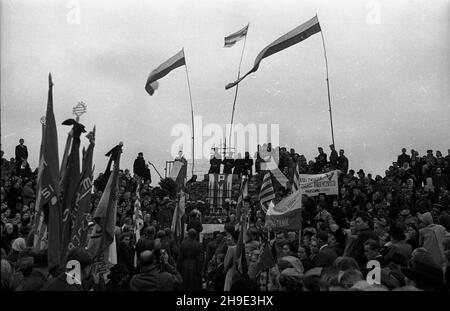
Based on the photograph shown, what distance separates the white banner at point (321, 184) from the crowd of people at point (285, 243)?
271mm

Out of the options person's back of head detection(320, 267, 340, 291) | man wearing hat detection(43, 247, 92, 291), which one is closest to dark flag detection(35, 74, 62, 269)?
man wearing hat detection(43, 247, 92, 291)

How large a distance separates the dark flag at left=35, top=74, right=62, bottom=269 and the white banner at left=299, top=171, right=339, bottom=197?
9892mm

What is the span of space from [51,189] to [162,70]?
13.1 m

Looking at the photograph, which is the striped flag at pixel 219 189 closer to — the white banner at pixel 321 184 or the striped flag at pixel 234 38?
the striped flag at pixel 234 38

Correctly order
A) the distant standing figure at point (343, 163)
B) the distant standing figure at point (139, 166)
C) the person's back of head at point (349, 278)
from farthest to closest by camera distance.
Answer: the distant standing figure at point (139, 166)
the distant standing figure at point (343, 163)
the person's back of head at point (349, 278)

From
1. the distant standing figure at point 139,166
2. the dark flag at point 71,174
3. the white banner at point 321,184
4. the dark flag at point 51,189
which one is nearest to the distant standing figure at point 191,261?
the dark flag at point 71,174

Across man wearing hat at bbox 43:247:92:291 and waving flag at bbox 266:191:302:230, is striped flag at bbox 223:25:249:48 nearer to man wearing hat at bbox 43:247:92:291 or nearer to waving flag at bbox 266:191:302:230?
waving flag at bbox 266:191:302:230

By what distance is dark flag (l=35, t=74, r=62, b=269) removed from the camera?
26.0ft

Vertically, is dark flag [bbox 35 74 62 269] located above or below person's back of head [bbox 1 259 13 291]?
above

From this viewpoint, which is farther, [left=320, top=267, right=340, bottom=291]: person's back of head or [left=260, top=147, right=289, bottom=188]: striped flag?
[left=260, top=147, right=289, bottom=188]: striped flag

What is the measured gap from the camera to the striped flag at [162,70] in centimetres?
1991

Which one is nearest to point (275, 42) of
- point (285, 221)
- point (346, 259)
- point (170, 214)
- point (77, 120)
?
point (170, 214)

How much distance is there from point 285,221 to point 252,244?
1.98 m
